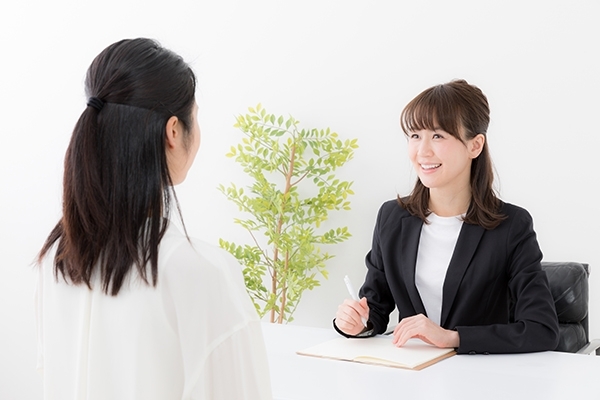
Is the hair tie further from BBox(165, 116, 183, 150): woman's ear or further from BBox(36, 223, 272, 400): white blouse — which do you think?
BBox(36, 223, 272, 400): white blouse

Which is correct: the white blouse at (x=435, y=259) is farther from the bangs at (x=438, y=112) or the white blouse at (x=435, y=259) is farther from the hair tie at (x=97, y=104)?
the hair tie at (x=97, y=104)

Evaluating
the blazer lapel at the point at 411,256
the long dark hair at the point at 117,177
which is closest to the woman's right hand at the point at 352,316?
the blazer lapel at the point at 411,256

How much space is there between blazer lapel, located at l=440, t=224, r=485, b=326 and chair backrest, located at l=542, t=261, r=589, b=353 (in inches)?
16.8

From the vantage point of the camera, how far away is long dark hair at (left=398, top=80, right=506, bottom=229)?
2.27 metres

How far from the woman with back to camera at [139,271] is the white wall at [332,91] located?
2468mm

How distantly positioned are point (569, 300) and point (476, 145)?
0.66 metres

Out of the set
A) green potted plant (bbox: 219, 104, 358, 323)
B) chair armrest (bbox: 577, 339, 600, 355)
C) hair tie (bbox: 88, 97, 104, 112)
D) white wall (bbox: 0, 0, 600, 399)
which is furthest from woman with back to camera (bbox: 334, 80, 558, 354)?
hair tie (bbox: 88, 97, 104, 112)

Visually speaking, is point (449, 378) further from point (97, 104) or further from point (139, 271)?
point (97, 104)

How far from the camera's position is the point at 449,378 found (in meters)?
1.74

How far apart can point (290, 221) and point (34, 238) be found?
5.55 feet

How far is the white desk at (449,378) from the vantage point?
1.62 metres

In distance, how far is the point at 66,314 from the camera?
112 centimetres

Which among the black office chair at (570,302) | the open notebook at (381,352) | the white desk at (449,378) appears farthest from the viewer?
the black office chair at (570,302)

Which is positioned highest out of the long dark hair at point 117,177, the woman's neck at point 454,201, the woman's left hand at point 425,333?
the long dark hair at point 117,177
